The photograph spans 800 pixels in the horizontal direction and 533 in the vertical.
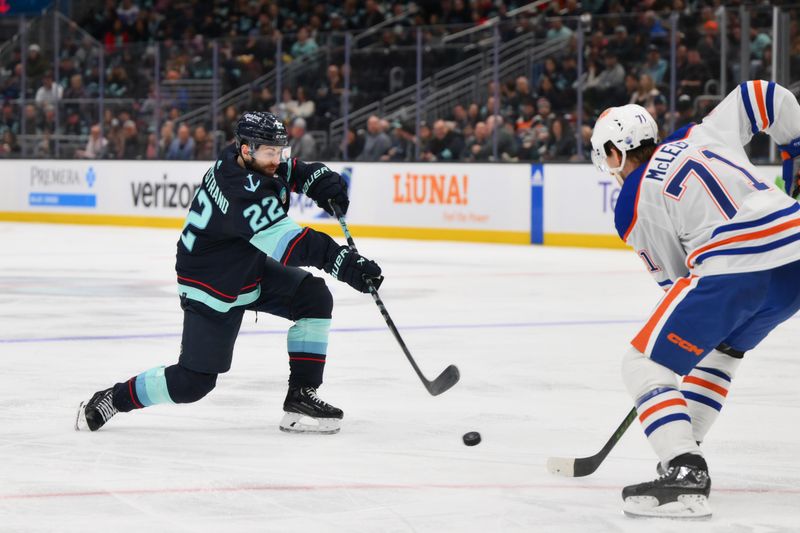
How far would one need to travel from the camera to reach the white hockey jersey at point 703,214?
3.19 metres

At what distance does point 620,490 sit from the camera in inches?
138

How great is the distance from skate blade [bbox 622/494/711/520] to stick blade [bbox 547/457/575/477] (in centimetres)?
41

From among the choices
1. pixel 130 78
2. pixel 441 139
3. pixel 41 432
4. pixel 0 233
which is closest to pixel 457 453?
pixel 41 432

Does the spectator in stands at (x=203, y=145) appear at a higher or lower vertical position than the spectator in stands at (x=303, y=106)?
lower

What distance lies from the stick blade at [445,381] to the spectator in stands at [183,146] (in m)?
12.1

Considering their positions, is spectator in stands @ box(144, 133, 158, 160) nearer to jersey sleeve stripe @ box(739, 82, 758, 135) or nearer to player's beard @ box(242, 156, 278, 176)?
player's beard @ box(242, 156, 278, 176)

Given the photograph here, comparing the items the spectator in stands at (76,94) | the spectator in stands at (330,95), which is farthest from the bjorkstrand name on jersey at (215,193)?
the spectator in stands at (76,94)

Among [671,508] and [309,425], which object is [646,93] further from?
[671,508]

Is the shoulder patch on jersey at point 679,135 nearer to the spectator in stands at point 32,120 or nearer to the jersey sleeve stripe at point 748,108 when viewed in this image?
the jersey sleeve stripe at point 748,108

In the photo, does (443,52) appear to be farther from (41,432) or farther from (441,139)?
(41,432)

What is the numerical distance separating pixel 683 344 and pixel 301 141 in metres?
12.5

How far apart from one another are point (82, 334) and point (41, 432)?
2.48m

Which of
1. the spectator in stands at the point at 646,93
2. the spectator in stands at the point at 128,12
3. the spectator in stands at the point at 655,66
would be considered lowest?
the spectator in stands at the point at 646,93

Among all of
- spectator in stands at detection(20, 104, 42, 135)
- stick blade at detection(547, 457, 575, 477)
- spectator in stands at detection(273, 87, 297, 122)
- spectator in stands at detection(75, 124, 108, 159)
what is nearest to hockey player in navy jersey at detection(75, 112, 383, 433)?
stick blade at detection(547, 457, 575, 477)
